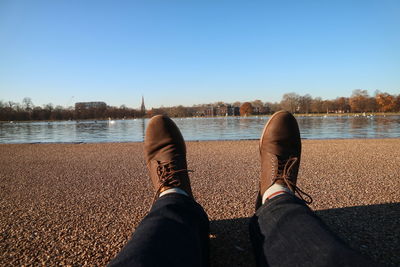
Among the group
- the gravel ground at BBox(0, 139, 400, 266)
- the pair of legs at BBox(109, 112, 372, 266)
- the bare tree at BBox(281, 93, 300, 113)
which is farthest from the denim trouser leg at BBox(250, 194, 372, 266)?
the bare tree at BBox(281, 93, 300, 113)

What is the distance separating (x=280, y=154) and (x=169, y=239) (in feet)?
3.91

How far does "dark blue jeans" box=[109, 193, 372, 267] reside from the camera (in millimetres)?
732

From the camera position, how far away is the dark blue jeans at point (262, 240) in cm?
73

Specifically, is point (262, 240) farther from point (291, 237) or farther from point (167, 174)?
point (167, 174)

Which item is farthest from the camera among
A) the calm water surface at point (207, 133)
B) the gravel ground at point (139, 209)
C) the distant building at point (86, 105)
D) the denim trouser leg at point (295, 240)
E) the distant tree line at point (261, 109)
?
the distant building at point (86, 105)

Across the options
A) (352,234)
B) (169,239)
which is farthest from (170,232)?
(352,234)

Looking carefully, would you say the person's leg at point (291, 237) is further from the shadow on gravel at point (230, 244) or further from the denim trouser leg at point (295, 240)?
the shadow on gravel at point (230, 244)

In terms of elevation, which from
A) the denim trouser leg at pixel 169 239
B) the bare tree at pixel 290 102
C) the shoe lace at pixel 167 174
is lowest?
the denim trouser leg at pixel 169 239

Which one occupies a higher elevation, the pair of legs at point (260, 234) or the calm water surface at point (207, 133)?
the pair of legs at point (260, 234)

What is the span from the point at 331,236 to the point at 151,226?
63cm

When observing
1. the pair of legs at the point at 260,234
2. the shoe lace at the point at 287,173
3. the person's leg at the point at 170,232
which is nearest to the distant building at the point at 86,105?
the person's leg at the point at 170,232

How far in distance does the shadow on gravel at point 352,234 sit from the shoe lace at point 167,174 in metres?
0.42

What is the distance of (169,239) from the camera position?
0.85 metres

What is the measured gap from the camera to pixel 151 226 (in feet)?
3.04
